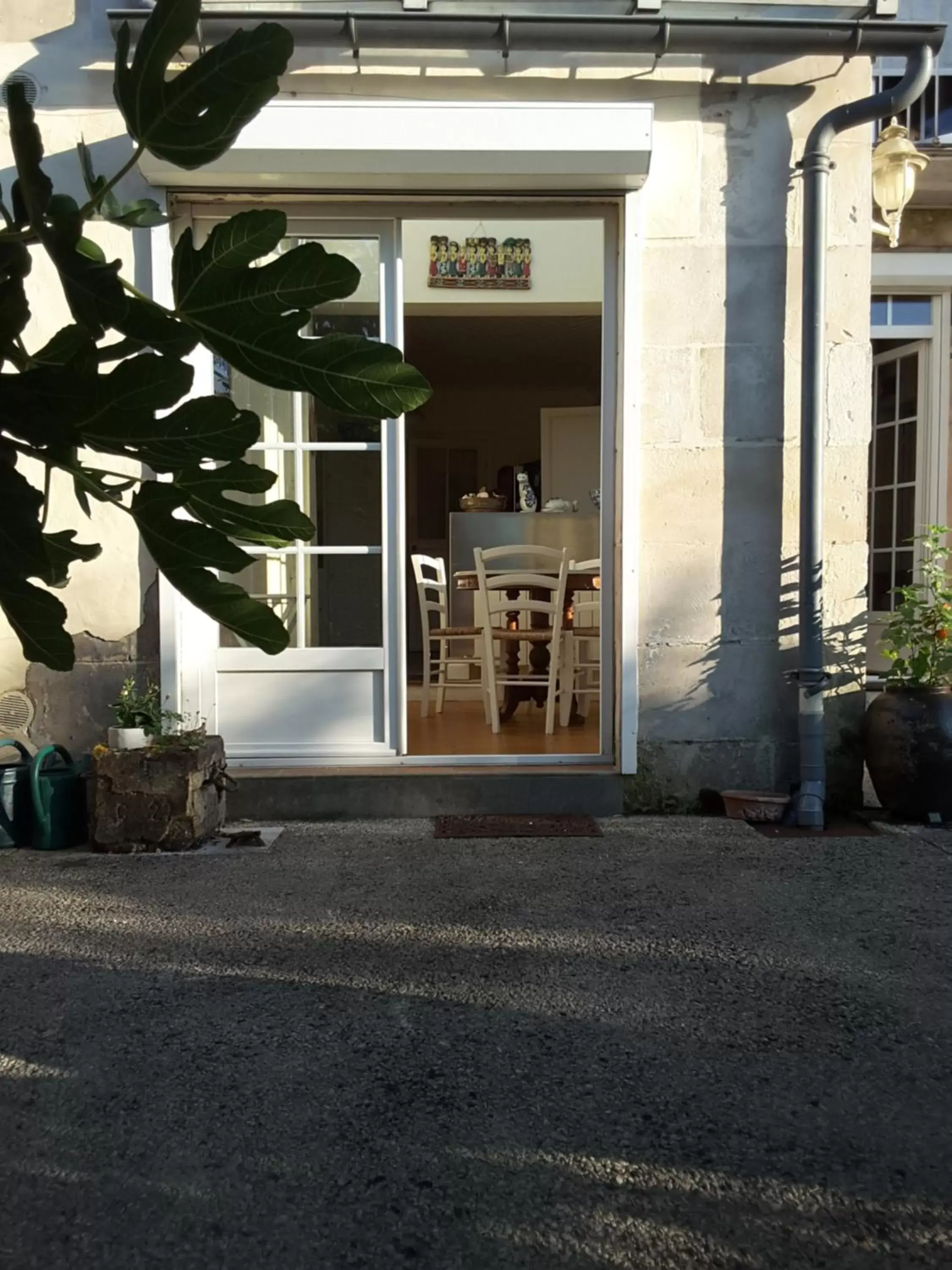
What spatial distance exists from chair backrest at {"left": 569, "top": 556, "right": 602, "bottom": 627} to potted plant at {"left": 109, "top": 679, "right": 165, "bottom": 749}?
2275 millimetres

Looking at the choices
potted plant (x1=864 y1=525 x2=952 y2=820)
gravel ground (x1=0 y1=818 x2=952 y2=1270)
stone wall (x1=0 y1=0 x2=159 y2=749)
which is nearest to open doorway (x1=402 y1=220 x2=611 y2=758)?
potted plant (x1=864 y1=525 x2=952 y2=820)

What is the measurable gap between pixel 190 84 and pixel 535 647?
16.1 ft

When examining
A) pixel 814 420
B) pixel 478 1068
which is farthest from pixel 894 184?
pixel 478 1068

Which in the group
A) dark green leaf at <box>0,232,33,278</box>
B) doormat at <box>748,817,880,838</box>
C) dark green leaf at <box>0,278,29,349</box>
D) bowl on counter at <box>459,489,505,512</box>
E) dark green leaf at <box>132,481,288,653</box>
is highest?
bowl on counter at <box>459,489,505,512</box>

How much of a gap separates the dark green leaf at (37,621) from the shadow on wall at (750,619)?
307 centimetres

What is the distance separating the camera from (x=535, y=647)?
17.6 feet

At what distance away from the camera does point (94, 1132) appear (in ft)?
4.87

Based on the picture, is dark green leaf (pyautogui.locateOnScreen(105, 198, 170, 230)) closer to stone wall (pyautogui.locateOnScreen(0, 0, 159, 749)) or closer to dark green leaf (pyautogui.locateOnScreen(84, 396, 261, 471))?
dark green leaf (pyautogui.locateOnScreen(84, 396, 261, 471))

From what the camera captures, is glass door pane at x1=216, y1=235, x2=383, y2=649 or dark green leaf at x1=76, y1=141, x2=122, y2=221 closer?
dark green leaf at x1=76, y1=141, x2=122, y2=221

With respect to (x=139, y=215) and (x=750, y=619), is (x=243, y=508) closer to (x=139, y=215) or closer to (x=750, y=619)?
(x=139, y=215)

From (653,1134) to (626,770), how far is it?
6.62 ft

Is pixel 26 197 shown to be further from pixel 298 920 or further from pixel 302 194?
pixel 302 194

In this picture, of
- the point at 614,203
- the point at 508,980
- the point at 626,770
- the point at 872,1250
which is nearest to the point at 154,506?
the point at 872,1250

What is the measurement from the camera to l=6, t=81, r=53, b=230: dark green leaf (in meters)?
0.47
